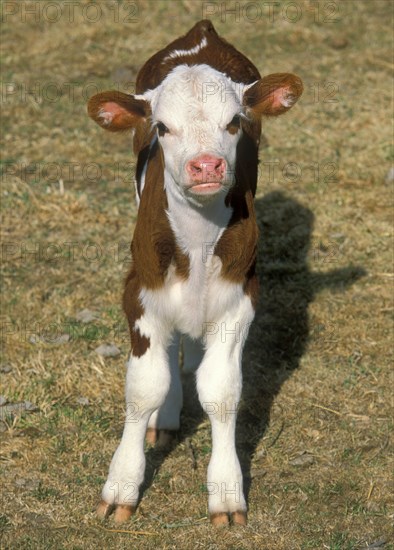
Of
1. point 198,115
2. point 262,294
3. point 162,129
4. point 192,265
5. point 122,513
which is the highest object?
point 198,115

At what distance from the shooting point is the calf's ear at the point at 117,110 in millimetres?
6188

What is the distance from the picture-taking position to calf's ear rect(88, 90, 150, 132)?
619 centimetres

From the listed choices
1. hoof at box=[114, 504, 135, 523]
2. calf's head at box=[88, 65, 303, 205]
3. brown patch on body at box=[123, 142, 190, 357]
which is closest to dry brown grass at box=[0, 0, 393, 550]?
hoof at box=[114, 504, 135, 523]

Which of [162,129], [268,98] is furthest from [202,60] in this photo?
[162,129]

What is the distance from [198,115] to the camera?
594 cm

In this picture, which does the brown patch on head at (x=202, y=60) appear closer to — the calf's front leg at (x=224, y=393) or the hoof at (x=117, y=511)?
the calf's front leg at (x=224, y=393)

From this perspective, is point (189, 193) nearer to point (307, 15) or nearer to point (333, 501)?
point (333, 501)

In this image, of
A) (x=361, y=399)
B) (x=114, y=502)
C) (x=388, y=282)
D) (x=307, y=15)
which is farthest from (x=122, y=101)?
(x=307, y=15)

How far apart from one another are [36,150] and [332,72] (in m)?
3.71

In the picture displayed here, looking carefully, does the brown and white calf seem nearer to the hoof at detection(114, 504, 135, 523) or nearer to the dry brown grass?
the hoof at detection(114, 504, 135, 523)

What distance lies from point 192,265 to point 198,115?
0.91m

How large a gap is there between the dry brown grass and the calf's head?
6.55 ft

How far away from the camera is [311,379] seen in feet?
26.5

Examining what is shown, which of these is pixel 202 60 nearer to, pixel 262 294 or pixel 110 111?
pixel 110 111
